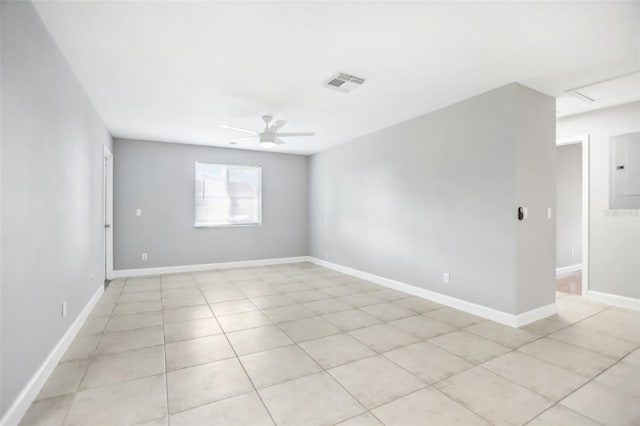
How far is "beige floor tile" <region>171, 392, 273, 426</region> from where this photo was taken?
1789mm

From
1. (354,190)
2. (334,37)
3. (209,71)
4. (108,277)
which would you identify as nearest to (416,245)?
(354,190)

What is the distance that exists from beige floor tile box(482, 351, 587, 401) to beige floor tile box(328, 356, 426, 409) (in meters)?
0.72

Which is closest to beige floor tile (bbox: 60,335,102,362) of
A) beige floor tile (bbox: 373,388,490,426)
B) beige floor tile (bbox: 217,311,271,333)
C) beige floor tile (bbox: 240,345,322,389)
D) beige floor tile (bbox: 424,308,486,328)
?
beige floor tile (bbox: 217,311,271,333)

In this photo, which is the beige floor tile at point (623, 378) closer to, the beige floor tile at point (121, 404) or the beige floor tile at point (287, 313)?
the beige floor tile at point (287, 313)

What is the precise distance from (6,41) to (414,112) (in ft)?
13.1

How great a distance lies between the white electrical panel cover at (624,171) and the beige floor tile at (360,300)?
333 cm

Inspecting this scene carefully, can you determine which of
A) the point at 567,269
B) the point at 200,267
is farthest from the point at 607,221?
Answer: the point at 200,267

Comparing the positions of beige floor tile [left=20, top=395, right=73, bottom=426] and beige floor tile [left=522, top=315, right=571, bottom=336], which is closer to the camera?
beige floor tile [left=20, top=395, right=73, bottom=426]

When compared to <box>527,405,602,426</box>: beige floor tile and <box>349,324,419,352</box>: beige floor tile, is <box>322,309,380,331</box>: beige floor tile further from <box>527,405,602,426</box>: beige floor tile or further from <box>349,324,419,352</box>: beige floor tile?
<box>527,405,602,426</box>: beige floor tile

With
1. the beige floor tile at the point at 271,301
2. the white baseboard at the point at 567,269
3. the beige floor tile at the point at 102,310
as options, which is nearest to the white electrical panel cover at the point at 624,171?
the white baseboard at the point at 567,269

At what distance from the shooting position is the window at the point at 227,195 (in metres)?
6.38

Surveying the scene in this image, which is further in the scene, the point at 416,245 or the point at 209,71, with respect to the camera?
the point at 416,245

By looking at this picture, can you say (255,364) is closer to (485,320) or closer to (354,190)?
(485,320)

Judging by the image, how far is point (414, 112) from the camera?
4250 mm
